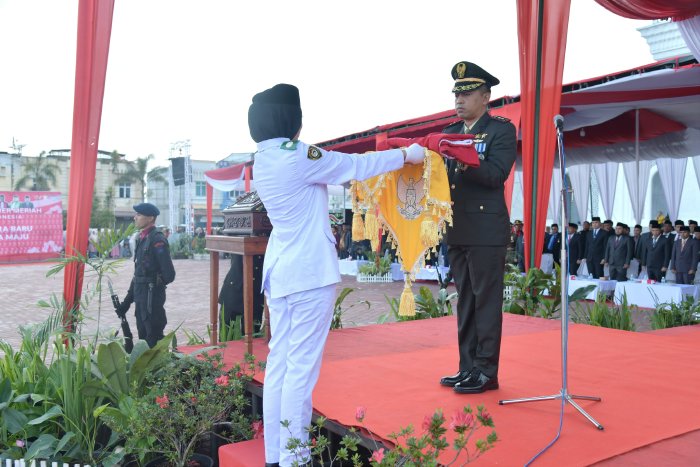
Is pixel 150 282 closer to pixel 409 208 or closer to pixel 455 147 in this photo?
pixel 409 208

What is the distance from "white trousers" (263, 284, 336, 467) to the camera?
7.94 ft

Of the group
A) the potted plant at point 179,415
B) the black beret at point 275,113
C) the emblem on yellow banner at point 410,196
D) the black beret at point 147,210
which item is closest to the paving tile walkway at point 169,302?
the black beret at point 147,210

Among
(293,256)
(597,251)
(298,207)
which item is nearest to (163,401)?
(293,256)

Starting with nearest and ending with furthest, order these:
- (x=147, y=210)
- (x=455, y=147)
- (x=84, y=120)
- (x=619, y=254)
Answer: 1. (x=455, y=147)
2. (x=84, y=120)
3. (x=147, y=210)
4. (x=619, y=254)

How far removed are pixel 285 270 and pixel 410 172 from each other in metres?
1.13

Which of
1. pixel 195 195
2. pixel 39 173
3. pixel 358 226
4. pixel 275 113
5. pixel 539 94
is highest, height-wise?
pixel 39 173

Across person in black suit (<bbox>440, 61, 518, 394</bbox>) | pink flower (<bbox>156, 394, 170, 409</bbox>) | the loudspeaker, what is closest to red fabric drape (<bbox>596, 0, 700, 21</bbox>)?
person in black suit (<bbox>440, 61, 518, 394</bbox>)

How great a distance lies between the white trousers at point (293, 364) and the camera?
242cm

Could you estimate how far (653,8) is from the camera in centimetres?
561

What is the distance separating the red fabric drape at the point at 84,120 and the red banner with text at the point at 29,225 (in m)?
20.4

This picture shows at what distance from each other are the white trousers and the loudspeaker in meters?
25.9

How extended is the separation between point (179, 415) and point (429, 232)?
1.57 m

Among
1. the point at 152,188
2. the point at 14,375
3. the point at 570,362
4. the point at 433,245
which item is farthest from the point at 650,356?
the point at 152,188

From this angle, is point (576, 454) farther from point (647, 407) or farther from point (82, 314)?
point (82, 314)
